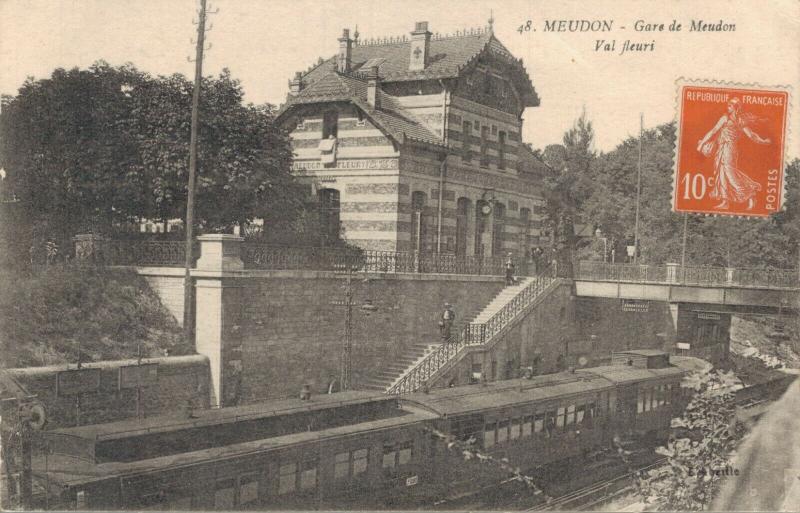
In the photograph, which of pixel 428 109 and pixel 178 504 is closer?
pixel 178 504

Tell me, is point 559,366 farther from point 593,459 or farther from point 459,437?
point 459,437

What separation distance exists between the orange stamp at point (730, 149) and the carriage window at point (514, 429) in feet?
24.3

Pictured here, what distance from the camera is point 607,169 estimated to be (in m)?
55.7

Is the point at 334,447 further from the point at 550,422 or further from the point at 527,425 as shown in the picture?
the point at 550,422

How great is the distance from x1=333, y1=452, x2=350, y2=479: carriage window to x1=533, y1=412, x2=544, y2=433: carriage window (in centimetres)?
592

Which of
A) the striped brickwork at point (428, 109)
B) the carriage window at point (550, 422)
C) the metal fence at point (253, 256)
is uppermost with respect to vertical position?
the striped brickwork at point (428, 109)

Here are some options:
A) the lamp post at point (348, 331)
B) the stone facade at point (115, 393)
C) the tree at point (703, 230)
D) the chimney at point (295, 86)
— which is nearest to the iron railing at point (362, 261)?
the lamp post at point (348, 331)

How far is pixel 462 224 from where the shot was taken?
98.1 ft

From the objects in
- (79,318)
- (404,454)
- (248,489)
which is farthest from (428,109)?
(248,489)

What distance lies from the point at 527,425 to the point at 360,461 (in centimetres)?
532

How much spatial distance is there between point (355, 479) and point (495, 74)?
871 inches

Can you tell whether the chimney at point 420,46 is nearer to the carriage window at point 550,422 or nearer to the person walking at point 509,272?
the person walking at point 509,272

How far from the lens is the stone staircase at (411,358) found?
22.4m

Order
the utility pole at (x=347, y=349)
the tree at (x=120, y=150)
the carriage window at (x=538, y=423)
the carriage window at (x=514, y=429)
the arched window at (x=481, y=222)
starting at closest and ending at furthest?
the carriage window at (x=514, y=429) → the carriage window at (x=538, y=423) → the utility pole at (x=347, y=349) → the tree at (x=120, y=150) → the arched window at (x=481, y=222)
